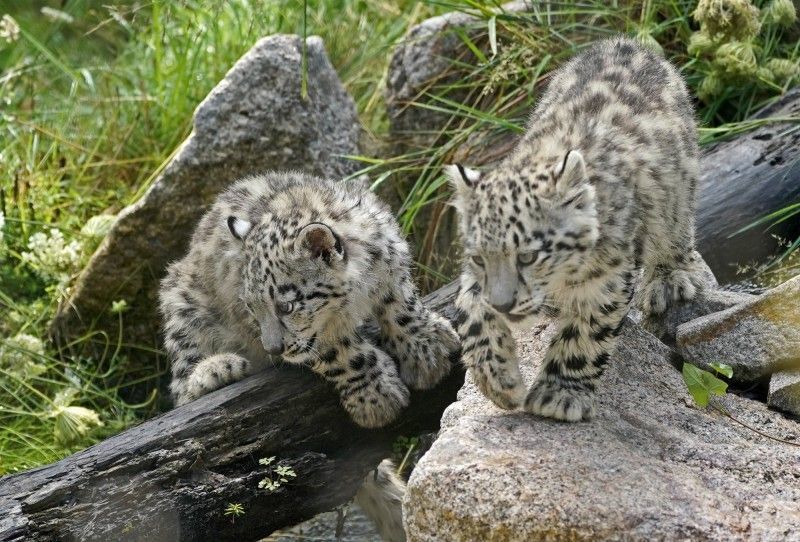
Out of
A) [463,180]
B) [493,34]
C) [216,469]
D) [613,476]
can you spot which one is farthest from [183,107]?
[613,476]

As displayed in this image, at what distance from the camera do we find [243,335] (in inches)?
251

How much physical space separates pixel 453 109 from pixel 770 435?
14.4 ft

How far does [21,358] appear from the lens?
7.64m

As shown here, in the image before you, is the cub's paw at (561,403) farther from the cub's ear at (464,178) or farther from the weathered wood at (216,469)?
the weathered wood at (216,469)

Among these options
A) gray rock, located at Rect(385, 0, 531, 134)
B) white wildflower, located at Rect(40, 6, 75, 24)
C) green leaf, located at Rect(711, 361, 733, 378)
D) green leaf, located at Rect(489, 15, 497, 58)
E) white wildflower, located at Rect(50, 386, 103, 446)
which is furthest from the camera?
white wildflower, located at Rect(40, 6, 75, 24)

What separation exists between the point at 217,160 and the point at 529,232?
3.78 meters

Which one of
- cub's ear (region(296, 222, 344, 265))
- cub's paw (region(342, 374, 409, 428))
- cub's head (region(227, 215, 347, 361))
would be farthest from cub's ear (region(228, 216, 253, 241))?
cub's paw (region(342, 374, 409, 428))

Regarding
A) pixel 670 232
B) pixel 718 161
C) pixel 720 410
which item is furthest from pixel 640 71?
pixel 720 410

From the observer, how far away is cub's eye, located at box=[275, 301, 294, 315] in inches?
217

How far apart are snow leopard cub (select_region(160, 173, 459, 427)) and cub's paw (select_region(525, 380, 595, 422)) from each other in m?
1.03

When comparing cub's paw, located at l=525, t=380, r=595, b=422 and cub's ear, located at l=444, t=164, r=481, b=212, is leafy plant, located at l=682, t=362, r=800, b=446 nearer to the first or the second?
cub's paw, located at l=525, t=380, r=595, b=422

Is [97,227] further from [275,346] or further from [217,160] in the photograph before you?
[275,346]

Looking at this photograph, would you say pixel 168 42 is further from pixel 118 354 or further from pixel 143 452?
pixel 143 452

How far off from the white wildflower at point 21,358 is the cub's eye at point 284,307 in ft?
8.72
